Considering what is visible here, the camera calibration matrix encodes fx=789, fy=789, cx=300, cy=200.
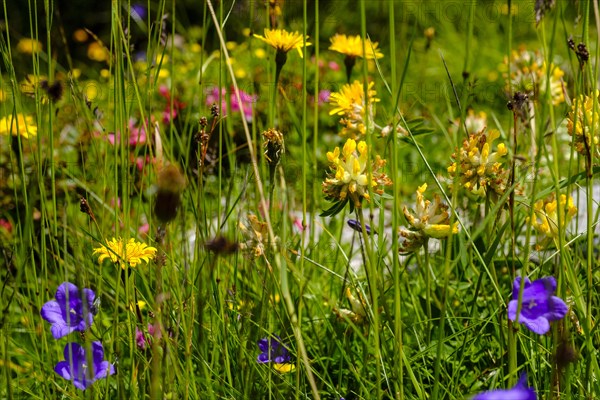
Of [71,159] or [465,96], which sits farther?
[71,159]

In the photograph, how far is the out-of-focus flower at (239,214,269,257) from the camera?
0.96m

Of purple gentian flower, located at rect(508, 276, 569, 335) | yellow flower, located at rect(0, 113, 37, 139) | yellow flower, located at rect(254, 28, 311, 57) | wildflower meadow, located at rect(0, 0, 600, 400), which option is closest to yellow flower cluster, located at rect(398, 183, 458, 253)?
wildflower meadow, located at rect(0, 0, 600, 400)

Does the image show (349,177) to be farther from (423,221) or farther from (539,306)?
(539,306)

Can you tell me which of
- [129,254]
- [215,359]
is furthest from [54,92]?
[215,359]

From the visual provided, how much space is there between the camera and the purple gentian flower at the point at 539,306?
75 cm

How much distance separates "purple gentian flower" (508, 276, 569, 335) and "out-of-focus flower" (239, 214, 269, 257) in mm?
312

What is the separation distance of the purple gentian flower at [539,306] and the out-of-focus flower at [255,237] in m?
0.31

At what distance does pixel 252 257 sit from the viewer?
96cm

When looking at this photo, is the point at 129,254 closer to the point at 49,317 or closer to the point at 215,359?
the point at 49,317

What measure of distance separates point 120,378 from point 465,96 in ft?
1.44

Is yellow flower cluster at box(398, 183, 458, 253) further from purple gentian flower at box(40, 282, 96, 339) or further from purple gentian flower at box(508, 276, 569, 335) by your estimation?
purple gentian flower at box(40, 282, 96, 339)

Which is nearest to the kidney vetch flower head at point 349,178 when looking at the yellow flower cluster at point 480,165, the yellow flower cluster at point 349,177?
the yellow flower cluster at point 349,177

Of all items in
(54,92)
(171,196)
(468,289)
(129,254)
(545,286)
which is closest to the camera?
(171,196)

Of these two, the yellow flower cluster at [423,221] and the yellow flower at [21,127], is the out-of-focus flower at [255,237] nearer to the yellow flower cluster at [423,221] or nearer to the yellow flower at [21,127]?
the yellow flower cluster at [423,221]
